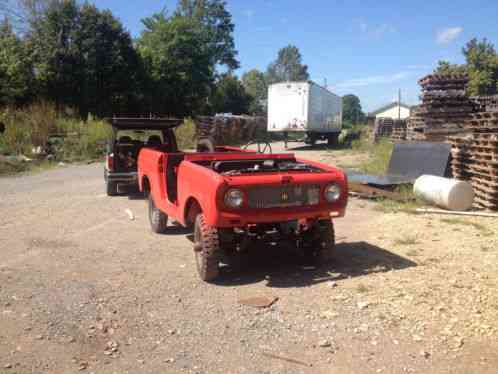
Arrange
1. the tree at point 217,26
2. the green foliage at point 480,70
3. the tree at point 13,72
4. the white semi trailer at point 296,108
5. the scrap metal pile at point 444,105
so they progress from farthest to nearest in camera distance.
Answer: the tree at point 217,26
the green foliage at point 480,70
the tree at point 13,72
the white semi trailer at point 296,108
the scrap metal pile at point 444,105

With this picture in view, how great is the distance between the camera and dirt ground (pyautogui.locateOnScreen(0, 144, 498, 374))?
3553 mm

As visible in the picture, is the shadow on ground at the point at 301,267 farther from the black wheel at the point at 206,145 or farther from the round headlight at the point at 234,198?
the black wheel at the point at 206,145

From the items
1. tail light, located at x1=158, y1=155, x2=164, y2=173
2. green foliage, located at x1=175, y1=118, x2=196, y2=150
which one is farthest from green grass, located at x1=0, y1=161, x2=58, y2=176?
tail light, located at x1=158, y1=155, x2=164, y2=173

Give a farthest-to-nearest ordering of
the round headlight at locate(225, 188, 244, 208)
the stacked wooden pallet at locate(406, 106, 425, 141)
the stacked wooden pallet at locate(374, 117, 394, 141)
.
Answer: the stacked wooden pallet at locate(374, 117, 394, 141), the stacked wooden pallet at locate(406, 106, 425, 141), the round headlight at locate(225, 188, 244, 208)

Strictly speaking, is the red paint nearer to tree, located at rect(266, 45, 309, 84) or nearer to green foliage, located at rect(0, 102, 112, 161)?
green foliage, located at rect(0, 102, 112, 161)

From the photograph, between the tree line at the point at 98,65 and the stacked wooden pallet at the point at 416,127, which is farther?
the tree line at the point at 98,65

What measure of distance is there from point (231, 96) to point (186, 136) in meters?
30.5

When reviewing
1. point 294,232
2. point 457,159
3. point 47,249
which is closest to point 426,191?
point 457,159

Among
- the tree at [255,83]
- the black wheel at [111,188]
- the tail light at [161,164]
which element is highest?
the tree at [255,83]

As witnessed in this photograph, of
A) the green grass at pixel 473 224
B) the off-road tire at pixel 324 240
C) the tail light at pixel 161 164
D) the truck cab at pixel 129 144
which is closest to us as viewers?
the off-road tire at pixel 324 240

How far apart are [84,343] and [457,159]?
9027mm

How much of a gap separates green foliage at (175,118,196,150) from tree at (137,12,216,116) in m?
11.5

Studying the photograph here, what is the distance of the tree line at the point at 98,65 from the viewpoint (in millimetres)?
29094

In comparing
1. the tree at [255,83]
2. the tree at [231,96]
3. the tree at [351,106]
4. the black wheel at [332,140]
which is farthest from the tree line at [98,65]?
the tree at [351,106]
